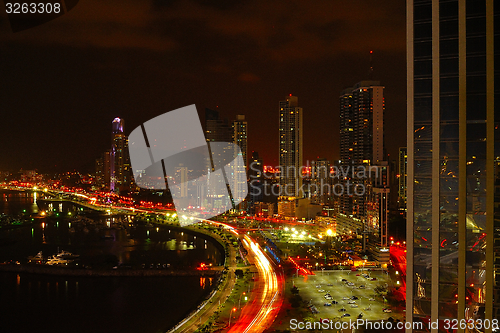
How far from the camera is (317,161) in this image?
23422 millimetres

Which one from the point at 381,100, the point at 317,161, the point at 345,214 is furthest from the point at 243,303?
the point at 317,161

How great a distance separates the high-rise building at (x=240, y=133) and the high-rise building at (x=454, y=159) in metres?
22.8

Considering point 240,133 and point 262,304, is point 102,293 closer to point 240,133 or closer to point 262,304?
point 262,304

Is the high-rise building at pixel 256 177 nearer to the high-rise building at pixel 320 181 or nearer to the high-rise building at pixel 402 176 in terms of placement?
the high-rise building at pixel 320 181

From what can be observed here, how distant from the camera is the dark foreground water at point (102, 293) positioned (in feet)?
21.2

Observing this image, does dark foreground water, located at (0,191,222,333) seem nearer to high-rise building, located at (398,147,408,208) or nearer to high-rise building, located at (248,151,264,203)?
high-rise building, located at (398,147,408,208)

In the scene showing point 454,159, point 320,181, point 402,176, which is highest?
point 454,159

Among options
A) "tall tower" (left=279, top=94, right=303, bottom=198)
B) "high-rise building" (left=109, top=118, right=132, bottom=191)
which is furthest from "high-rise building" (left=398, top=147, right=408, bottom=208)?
"high-rise building" (left=109, top=118, right=132, bottom=191)

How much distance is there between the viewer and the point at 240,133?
982 inches

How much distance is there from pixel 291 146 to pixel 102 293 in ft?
49.4

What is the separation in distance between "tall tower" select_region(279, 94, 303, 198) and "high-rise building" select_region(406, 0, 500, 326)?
63.9 feet

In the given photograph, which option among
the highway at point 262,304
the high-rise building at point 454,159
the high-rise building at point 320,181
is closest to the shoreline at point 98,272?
→ the highway at point 262,304

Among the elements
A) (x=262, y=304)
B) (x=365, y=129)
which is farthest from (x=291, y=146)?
(x=262, y=304)

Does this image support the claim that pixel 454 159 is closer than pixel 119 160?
Yes
